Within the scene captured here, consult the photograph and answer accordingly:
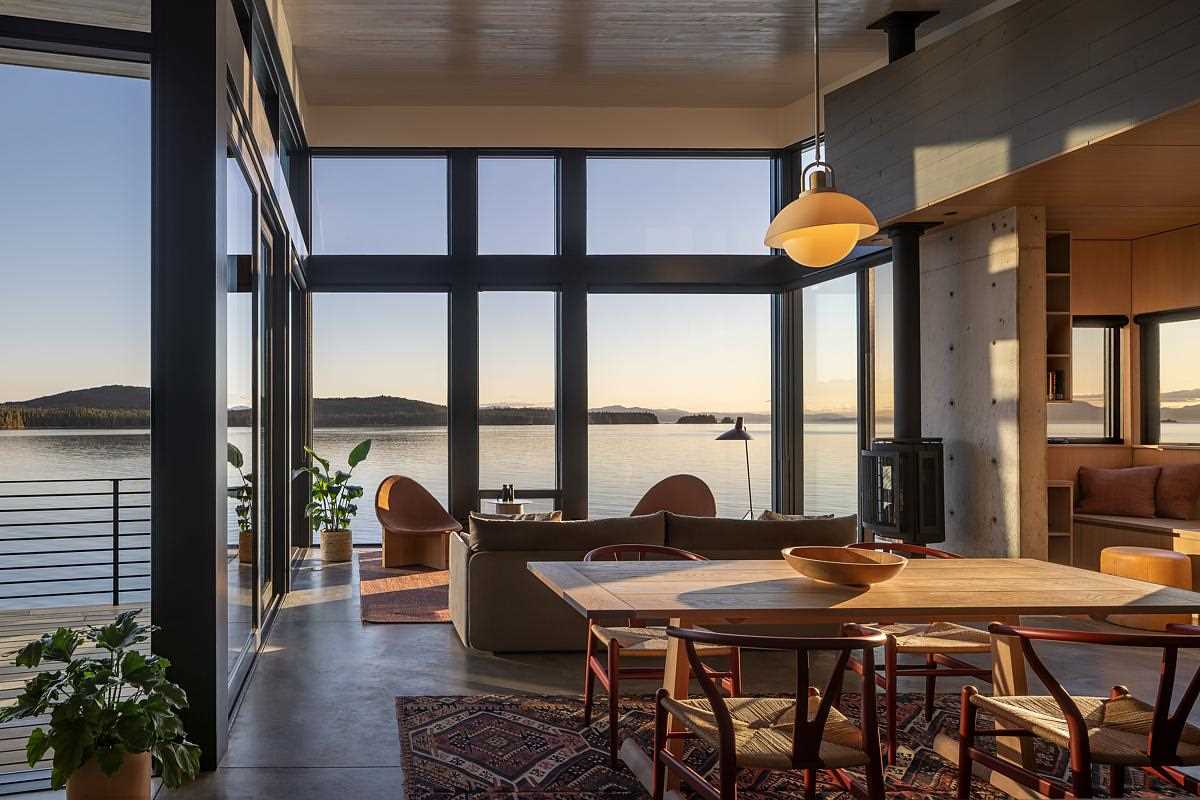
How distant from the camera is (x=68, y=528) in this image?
428 cm

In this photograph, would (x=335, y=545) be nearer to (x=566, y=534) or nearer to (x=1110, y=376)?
(x=566, y=534)

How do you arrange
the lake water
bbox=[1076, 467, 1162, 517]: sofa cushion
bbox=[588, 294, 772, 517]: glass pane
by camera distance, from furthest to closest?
bbox=[588, 294, 772, 517]: glass pane, the lake water, bbox=[1076, 467, 1162, 517]: sofa cushion

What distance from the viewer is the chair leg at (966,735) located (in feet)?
9.65

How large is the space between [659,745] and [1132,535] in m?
5.59

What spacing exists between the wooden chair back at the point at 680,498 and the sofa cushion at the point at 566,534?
3030 millimetres

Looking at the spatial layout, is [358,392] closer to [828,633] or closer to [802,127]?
[802,127]

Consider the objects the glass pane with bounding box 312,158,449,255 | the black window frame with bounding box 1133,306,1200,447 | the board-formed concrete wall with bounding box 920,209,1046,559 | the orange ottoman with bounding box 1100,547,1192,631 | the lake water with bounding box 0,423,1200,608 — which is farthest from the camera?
the glass pane with bounding box 312,158,449,255

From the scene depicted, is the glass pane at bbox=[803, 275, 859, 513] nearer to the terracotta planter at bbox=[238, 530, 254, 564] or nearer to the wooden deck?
the terracotta planter at bbox=[238, 530, 254, 564]

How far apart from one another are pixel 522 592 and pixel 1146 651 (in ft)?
11.6

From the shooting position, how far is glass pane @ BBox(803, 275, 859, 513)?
29.2ft

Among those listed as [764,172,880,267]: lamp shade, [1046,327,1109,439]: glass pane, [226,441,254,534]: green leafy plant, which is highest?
[764,172,880,267]: lamp shade

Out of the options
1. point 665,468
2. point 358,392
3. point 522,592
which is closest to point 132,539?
point 522,592

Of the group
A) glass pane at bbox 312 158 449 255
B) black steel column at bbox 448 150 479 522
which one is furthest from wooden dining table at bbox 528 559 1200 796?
glass pane at bbox 312 158 449 255

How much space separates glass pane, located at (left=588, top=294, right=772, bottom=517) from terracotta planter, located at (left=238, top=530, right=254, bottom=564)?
17.4 ft
